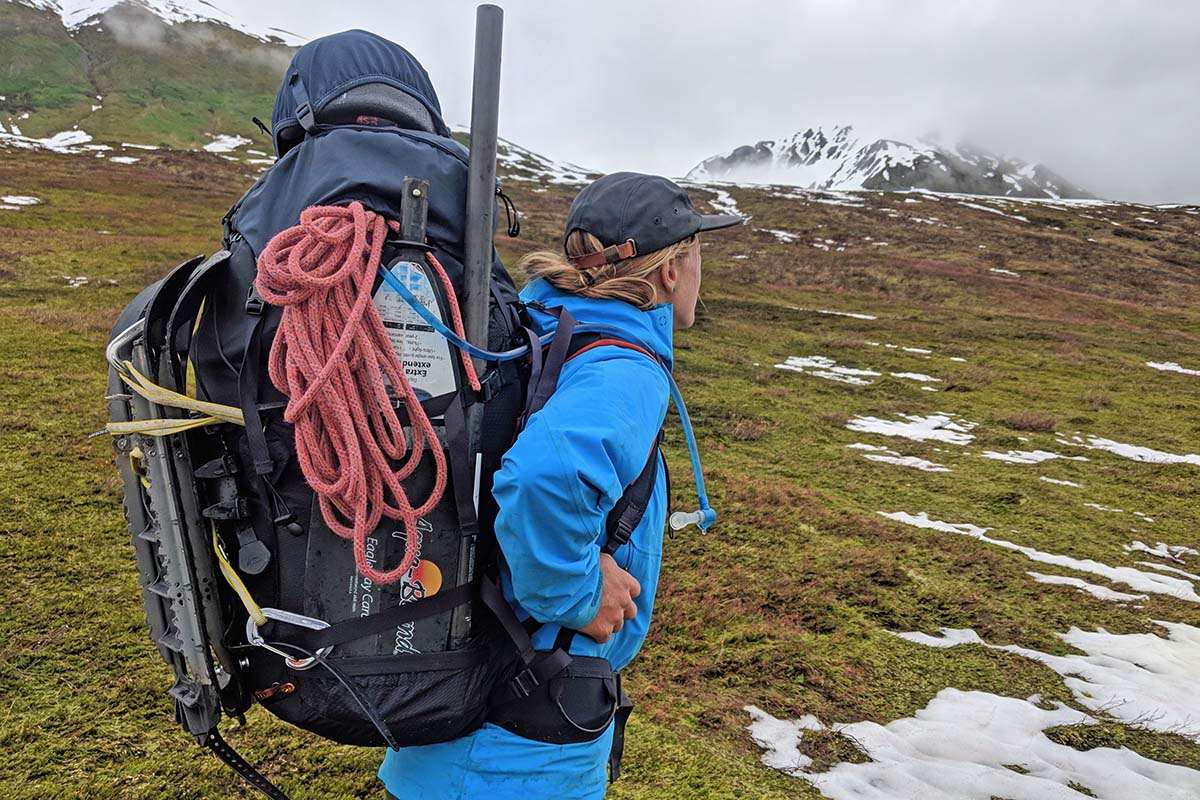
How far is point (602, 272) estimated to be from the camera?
230cm

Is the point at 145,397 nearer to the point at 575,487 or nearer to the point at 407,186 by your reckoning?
the point at 407,186

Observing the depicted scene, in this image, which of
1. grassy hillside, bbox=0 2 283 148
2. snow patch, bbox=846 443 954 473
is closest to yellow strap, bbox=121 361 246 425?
snow patch, bbox=846 443 954 473

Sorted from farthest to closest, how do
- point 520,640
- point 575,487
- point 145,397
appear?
1. point 520,640
2. point 145,397
3. point 575,487

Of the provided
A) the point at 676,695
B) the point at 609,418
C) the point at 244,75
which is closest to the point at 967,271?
the point at 676,695

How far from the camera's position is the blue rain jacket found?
172 cm

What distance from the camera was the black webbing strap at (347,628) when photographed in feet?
5.96

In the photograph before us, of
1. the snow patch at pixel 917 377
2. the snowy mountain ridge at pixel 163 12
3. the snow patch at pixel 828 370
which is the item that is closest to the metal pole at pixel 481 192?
the snow patch at pixel 828 370

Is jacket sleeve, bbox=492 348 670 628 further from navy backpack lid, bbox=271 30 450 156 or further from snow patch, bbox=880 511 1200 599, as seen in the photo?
snow patch, bbox=880 511 1200 599

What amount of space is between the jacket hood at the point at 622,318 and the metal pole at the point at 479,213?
0.98 ft

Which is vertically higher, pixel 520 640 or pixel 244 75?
pixel 244 75

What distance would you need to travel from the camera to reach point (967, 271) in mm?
38031

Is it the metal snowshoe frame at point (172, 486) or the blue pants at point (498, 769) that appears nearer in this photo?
the metal snowshoe frame at point (172, 486)

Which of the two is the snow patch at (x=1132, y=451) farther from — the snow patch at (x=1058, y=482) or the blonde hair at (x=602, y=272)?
the blonde hair at (x=602, y=272)

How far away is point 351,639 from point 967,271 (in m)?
42.2
